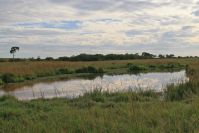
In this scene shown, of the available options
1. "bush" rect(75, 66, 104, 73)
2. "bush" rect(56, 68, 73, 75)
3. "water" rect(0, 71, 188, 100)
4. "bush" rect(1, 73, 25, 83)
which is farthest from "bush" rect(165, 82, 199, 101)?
"bush" rect(75, 66, 104, 73)

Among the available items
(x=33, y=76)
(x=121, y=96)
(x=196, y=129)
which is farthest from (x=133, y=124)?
(x=33, y=76)

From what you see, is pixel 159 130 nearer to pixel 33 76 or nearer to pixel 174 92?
pixel 174 92

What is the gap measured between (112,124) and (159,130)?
0.93 meters

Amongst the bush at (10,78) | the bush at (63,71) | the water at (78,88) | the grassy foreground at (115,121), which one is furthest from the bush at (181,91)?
the bush at (63,71)

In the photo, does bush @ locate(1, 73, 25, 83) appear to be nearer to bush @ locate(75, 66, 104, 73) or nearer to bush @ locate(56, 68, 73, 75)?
bush @ locate(56, 68, 73, 75)

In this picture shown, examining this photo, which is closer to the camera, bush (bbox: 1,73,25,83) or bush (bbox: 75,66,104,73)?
bush (bbox: 1,73,25,83)

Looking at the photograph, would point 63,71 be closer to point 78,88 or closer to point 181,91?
point 78,88

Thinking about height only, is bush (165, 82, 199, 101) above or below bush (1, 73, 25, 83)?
above

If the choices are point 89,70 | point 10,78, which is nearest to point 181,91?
point 10,78

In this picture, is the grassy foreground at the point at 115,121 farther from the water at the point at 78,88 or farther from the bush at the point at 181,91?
the water at the point at 78,88

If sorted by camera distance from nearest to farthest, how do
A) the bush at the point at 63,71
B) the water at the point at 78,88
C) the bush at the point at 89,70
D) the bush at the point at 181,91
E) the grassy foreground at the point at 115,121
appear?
1. the grassy foreground at the point at 115,121
2. the bush at the point at 181,91
3. the water at the point at 78,88
4. the bush at the point at 63,71
5. the bush at the point at 89,70

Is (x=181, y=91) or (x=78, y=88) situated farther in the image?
(x=78, y=88)

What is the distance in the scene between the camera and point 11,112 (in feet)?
32.9

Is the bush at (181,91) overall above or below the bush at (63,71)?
above
